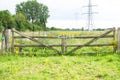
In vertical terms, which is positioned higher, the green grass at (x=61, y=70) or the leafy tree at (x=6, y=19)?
the leafy tree at (x=6, y=19)

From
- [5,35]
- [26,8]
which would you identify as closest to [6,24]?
[26,8]

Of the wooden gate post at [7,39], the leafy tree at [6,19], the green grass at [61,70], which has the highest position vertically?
the leafy tree at [6,19]

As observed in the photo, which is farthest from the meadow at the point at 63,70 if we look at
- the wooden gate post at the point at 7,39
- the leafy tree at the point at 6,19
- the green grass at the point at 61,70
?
the leafy tree at the point at 6,19

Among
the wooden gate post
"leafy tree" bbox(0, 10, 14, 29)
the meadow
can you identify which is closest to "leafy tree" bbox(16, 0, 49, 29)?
"leafy tree" bbox(0, 10, 14, 29)

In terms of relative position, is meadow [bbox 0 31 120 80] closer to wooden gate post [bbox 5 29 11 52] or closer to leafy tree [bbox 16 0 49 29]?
wooden gate post [bbox 5 29 11 52]

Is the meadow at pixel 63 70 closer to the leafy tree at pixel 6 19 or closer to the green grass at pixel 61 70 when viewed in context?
the green grass at pixel 61 70

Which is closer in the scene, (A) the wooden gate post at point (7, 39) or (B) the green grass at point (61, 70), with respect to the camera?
(B) the green grass at point (61, 70)

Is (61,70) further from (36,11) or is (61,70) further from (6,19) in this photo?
(36,11)

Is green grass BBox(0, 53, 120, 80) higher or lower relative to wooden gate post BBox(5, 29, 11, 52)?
lower

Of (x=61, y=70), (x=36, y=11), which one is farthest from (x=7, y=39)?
(x=36, y=11)

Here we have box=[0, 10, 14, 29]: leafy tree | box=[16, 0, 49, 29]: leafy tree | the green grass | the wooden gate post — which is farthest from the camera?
box=[16, 0, 49, 29]: leafy tree

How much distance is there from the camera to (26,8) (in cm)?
11956

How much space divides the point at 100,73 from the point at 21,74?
99.7 inches

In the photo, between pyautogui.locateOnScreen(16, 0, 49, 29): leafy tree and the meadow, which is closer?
the meadow
